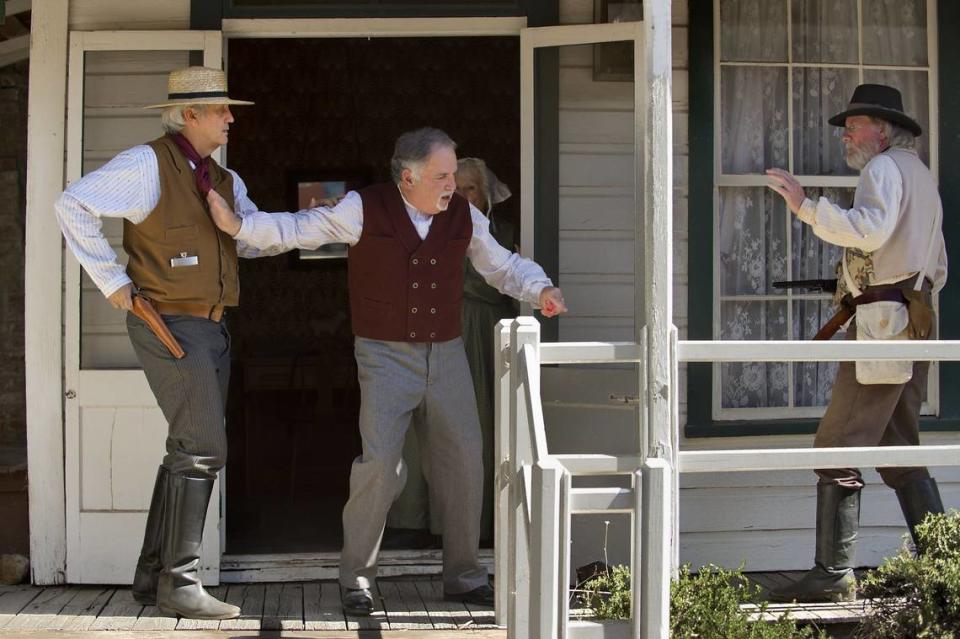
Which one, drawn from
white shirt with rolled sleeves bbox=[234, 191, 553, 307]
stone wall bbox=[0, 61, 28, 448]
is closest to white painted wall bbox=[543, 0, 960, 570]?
white shirt with rolled sleeves bbox=[234, 191, 553, 307]

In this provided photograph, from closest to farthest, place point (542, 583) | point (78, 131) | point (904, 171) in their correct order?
point (542, 583) → point (904, 171) → point (78, 131)

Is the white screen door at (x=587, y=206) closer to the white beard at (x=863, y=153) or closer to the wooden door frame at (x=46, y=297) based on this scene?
the white beard at (x=863, y=153)

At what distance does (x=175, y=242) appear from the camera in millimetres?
4316

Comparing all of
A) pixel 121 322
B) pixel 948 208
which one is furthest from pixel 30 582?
pixel 948 208

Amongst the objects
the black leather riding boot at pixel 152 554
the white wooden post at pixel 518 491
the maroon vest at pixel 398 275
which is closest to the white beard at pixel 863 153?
the maroon vest at pixel 398 275

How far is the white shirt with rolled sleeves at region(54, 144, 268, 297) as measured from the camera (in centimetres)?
418

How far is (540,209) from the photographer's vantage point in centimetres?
529

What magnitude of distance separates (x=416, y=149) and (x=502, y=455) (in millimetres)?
1074

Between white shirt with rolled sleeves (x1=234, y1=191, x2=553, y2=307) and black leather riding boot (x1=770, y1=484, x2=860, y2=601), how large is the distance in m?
1.22

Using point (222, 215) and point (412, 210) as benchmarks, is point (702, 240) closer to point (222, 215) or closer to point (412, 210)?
point (412, 210)

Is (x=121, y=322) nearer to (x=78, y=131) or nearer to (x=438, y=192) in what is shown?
(x=78, y=131)

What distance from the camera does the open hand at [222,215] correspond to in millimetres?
4336

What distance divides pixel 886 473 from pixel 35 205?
10.7 feet

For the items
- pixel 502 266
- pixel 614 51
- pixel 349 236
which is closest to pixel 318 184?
pixel 614 51
